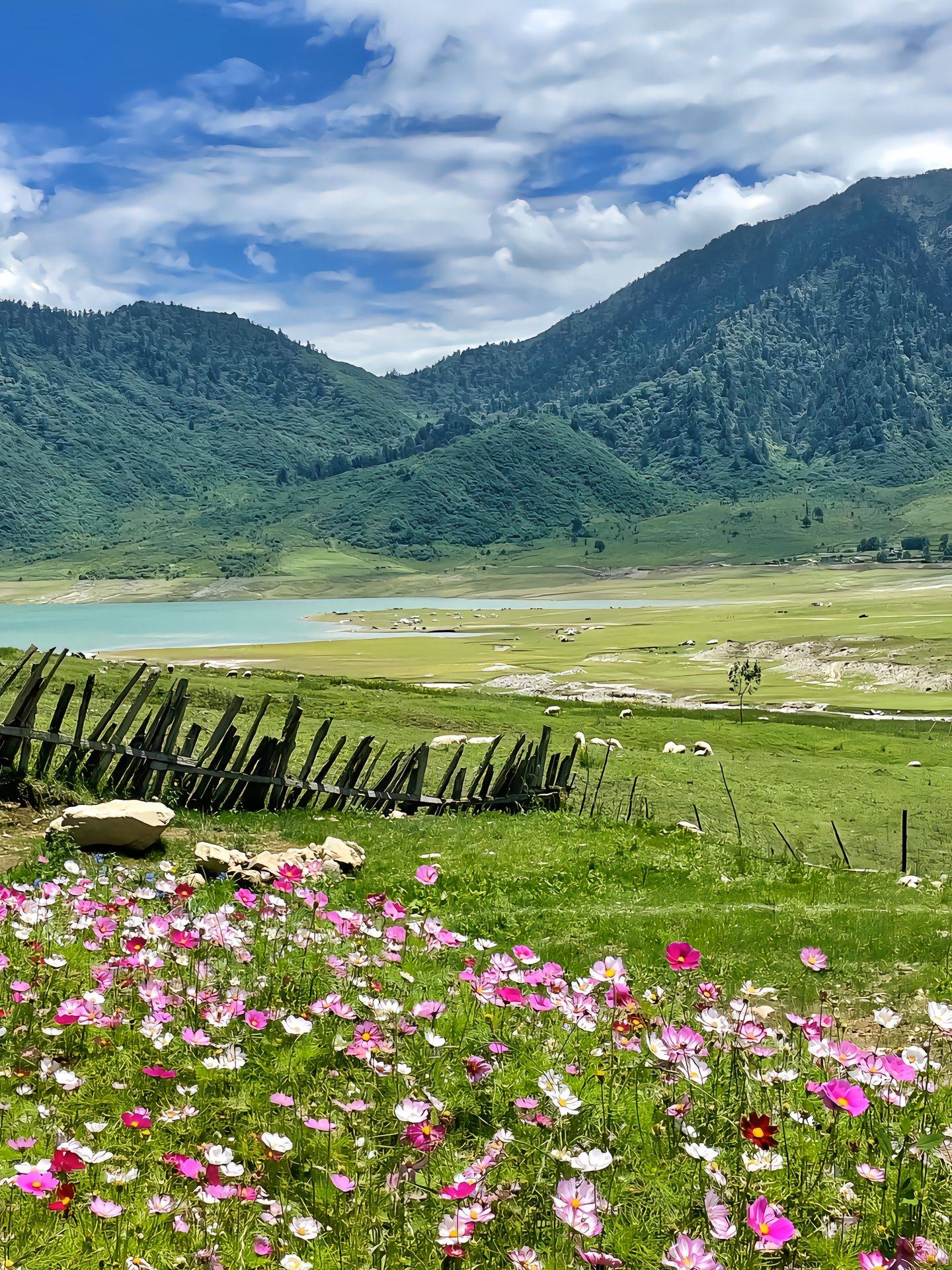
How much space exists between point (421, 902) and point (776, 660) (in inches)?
3622

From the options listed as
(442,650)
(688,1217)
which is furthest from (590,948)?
(442,650)

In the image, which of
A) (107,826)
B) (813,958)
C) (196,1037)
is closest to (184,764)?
(107,826)

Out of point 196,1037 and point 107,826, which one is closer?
point 196,1037

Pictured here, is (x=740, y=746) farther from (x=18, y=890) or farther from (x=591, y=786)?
(x=18, y=890)

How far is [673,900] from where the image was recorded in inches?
533

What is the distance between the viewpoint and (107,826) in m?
12.8

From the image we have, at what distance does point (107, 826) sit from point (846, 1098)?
36.9 feet

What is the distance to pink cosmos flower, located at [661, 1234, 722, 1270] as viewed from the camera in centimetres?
293

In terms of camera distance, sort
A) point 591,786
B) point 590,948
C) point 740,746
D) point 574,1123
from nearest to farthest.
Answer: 1. point 574,1123
2. point 590,948
3. point 591,786
4. point 740,746

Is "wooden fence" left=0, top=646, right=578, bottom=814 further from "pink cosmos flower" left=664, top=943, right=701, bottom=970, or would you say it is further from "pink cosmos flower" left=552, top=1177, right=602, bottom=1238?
"pink cosmos flower" left=552, top=1177, right=602, bottom=1238

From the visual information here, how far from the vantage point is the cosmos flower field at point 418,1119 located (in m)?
3.39

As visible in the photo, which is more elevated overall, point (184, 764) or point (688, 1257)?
point (688, 1257)

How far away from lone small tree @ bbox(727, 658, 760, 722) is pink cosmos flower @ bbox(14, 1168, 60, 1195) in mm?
51479

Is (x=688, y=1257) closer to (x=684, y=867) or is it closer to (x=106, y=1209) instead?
(x=106, y=1209)
